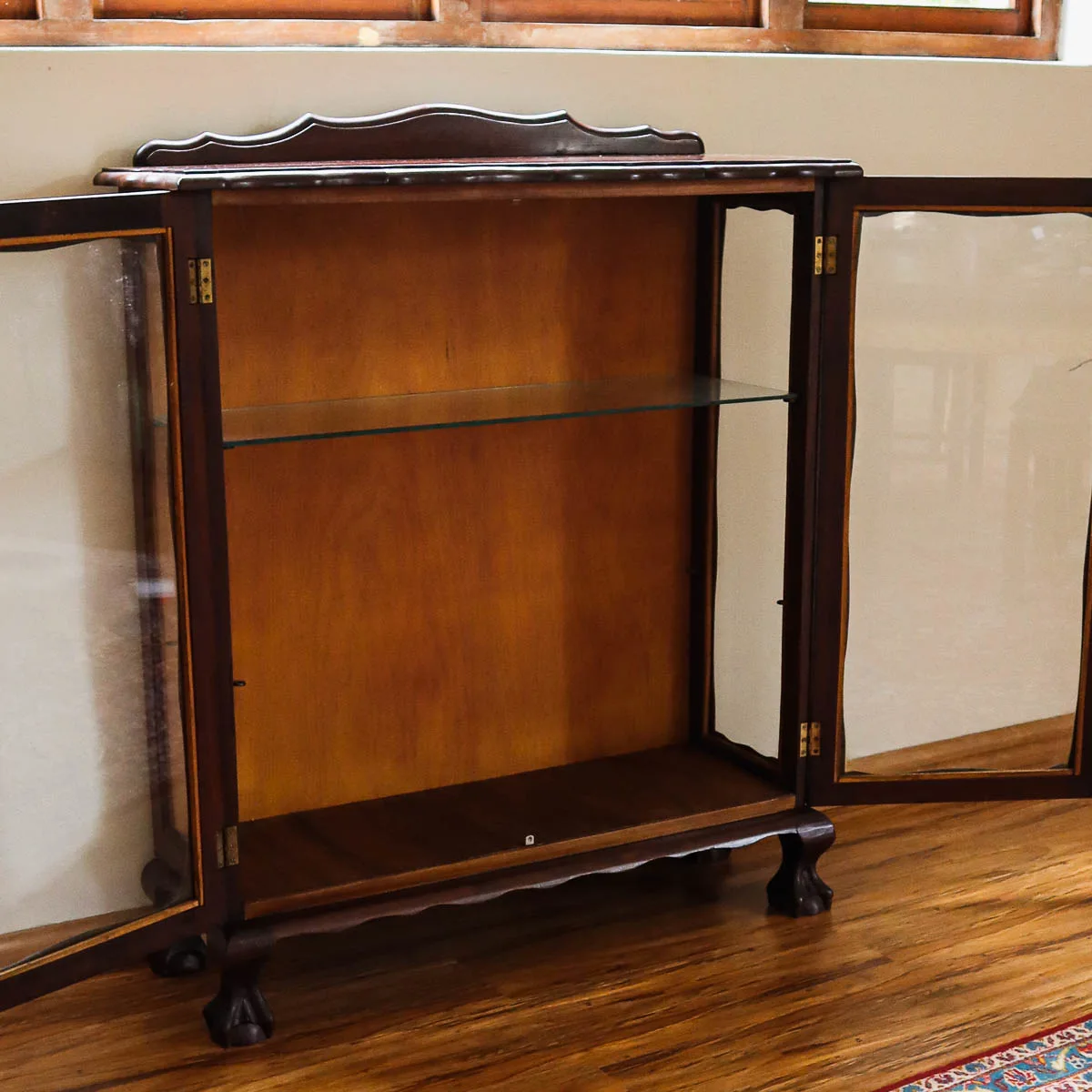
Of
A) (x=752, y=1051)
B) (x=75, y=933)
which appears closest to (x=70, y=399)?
(x=75, y=933)

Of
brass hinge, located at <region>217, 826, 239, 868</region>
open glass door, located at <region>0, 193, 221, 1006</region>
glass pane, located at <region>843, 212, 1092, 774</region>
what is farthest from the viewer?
glass pane, located at <region>843, 212, 1092, 774</region>

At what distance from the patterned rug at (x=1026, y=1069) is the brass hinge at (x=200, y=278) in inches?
53.5

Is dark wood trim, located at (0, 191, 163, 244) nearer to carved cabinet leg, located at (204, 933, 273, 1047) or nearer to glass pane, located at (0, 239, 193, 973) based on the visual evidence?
glass pane, located at (0, 239, 193, 973)

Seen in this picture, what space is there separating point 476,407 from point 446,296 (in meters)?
0.21

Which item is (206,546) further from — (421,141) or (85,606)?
(421,141)

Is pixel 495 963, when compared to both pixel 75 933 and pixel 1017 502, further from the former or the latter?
pixel 1017 502

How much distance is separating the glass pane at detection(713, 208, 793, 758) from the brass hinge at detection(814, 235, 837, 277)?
0.07m

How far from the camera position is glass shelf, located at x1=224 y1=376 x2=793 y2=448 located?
2.15m

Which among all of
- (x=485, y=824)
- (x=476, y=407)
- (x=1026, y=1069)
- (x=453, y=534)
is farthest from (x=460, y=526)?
(x=1026, y=1069)

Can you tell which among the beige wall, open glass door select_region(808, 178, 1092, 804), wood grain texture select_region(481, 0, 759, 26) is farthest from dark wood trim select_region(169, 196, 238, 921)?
open glass door select_region(808, 178, 1092, 804)

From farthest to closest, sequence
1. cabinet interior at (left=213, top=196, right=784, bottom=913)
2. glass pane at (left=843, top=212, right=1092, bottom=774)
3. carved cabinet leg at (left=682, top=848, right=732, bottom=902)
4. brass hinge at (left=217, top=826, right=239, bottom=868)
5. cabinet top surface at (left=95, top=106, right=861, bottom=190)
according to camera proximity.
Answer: carved cabinet leg at (left=682, top=848, right=732, bottom=902) < glass pane at (left=843, top=212, right=1092, bottom=774) < cabinet interior at (left=213, top=196, right=784, bottom=913) < brass hinge at (left=217, top=826, right=239, bottom=868) < cabinet top surface at (left=95, top=106, right=861, bottom=190)

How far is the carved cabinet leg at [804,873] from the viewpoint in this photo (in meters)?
2.51

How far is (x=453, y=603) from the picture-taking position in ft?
8.37

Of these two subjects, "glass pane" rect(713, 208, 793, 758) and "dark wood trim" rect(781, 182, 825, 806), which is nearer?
"dark wood trim" rect(781, 182, 825, 806)
